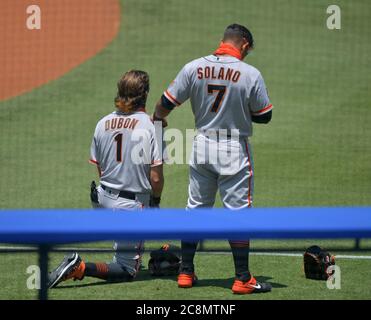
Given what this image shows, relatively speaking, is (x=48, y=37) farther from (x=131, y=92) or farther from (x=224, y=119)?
(x=224, y=119)

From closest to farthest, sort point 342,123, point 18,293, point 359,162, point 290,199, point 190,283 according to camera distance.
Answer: point 18,293, point 190,283, point 290,199, point 359,162, point 342,123

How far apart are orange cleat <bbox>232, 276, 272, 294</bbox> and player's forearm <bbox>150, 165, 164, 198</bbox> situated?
2.92ft

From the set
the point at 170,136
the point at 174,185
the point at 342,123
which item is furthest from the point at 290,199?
the point at 342,123

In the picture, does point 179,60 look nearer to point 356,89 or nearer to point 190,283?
point 356,89

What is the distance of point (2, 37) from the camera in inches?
685

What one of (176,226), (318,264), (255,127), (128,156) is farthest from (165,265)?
(255,127)

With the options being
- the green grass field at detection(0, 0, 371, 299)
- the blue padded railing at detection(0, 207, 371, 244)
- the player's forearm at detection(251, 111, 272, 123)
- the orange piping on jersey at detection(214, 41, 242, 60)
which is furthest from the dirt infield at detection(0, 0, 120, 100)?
the blue padded railing at detection(0, 207, 371, 244)

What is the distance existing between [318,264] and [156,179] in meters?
1.27

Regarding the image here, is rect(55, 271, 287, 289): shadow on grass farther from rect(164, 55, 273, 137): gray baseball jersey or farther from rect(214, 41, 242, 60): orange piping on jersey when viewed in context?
rect(214, 41, 242, 60): orange piping on jersey

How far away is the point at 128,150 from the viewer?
6629 mm

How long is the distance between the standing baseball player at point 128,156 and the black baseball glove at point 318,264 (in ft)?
3.81

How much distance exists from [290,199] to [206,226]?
22.9ft

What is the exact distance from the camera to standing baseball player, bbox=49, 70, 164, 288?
21.6 ft

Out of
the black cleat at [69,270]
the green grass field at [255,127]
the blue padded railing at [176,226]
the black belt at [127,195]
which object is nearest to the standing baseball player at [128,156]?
the black belt at [127,195]
